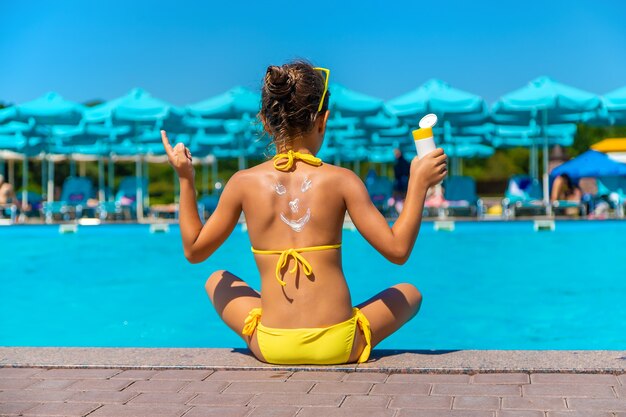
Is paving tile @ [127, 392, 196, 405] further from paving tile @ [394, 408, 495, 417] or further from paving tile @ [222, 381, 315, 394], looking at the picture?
paving tile @ [394, 408, 495, 417]

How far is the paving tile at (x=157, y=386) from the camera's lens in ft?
8.66

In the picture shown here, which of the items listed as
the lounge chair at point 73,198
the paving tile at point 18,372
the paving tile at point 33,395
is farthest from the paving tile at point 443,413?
the lounge chair at point 73,198

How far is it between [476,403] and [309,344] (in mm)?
701

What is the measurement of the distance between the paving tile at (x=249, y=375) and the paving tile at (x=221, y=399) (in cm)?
23

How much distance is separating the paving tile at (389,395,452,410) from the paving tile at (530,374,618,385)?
14.8 inches

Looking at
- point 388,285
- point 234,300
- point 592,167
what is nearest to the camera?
point 234,300

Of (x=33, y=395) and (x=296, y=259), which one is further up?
(x=296, y=259)

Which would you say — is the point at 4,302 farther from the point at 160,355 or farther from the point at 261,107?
the point at 261,107

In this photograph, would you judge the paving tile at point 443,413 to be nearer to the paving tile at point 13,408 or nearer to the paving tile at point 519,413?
the paving tile at point 519,413

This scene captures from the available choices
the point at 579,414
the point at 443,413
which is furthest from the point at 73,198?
the point at 579,414

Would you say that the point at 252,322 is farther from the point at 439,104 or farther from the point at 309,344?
the point at 439,104

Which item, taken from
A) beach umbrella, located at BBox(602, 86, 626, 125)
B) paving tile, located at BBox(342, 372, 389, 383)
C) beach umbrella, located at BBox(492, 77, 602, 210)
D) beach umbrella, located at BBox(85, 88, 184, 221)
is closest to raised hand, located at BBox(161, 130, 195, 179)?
paving tile, located at BBox(342, 372, 389, 383)

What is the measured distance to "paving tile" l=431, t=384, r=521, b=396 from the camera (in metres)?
2.51

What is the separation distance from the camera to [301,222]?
284cm
